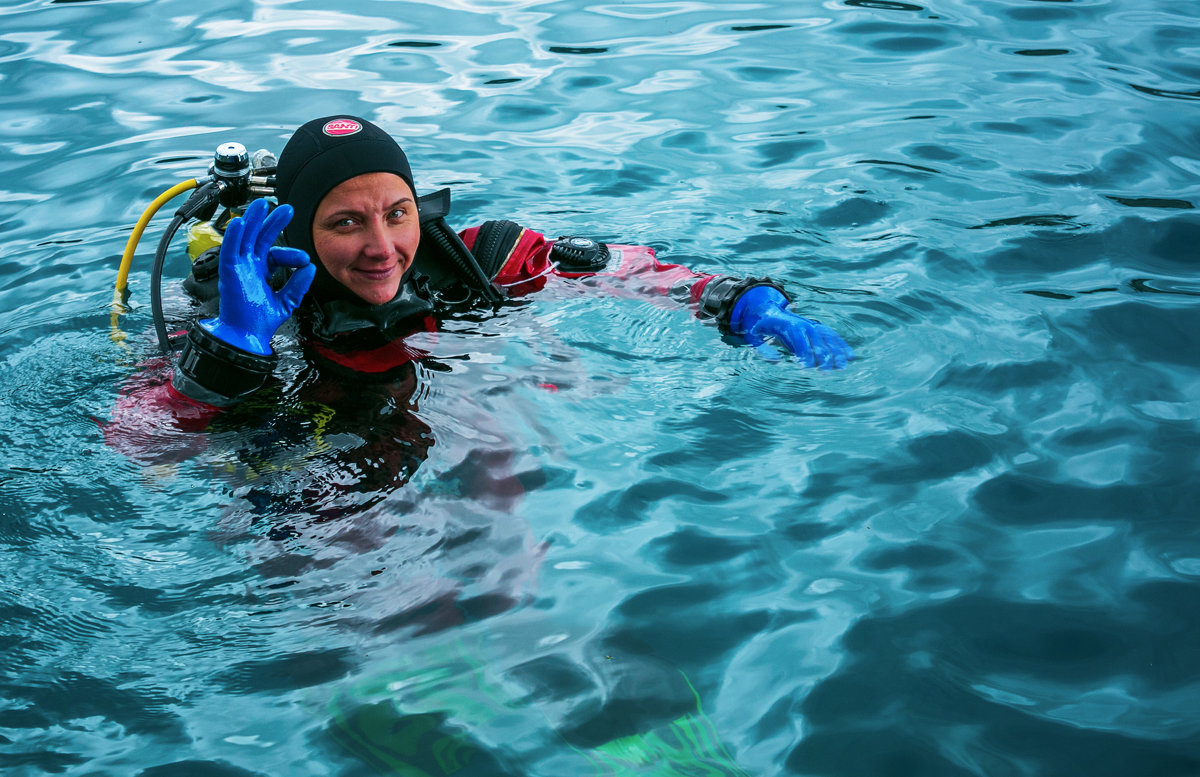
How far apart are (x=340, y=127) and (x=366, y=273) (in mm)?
482

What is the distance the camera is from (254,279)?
10.2ft

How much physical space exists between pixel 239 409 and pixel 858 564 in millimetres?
1873

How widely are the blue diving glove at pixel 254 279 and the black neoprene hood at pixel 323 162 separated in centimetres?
21

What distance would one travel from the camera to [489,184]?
5480mm

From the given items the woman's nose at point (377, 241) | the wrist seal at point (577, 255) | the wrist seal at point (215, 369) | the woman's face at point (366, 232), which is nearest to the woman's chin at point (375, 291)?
the woman's face at point (366, 232)

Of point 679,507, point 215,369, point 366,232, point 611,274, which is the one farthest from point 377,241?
point 679,507

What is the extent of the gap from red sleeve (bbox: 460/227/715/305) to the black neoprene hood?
0.67m

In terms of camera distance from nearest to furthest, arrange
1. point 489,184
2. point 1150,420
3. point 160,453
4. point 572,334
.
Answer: point 160,453
point 1150,420
point 572,334
point 489,184

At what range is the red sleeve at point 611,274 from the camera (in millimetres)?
4023

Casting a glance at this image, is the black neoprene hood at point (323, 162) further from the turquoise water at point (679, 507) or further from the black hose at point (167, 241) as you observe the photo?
the turquoise water at point (679, 507)

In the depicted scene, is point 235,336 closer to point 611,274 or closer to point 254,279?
point 254,279

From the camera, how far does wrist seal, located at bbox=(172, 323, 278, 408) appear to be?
10.0 feet

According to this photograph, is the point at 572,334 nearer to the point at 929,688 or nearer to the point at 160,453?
the point at 160,453

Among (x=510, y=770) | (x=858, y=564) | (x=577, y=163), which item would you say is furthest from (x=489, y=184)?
(x=510, y=770)
